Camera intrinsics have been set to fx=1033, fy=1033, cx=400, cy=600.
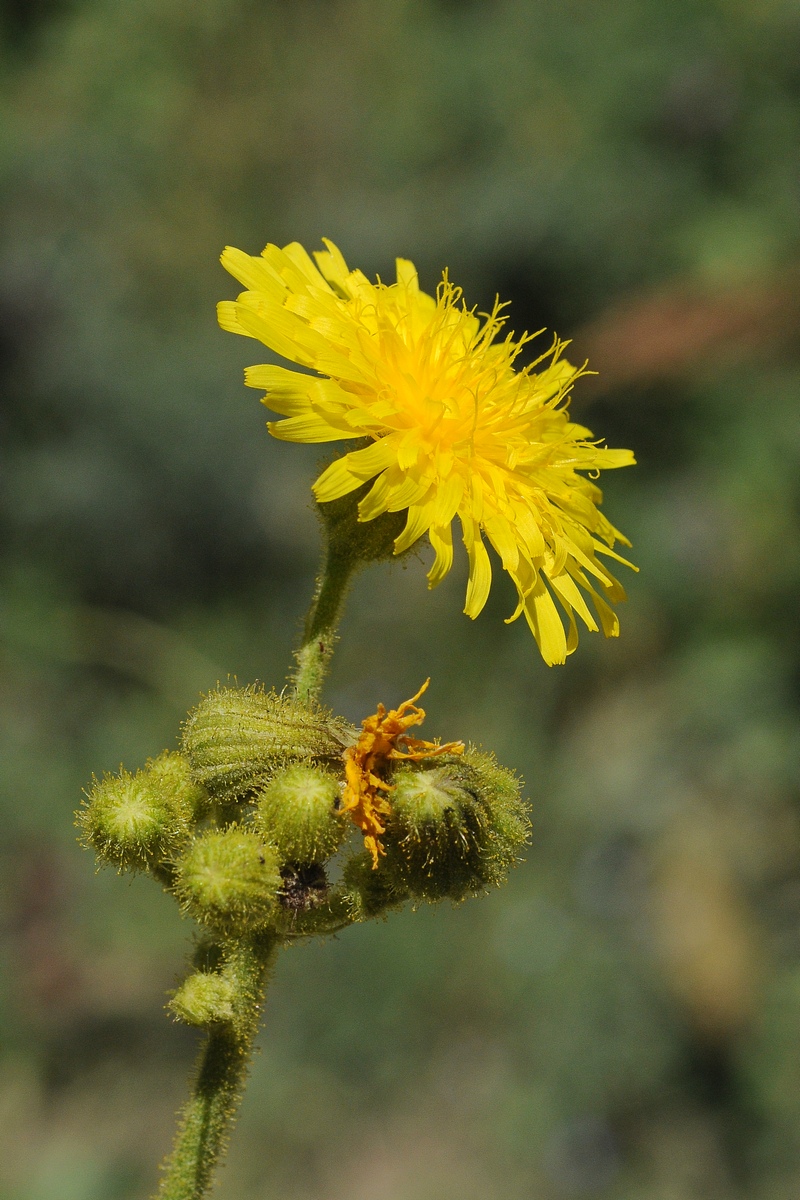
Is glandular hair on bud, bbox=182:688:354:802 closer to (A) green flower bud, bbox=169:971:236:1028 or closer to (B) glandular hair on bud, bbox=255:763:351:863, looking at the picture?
(B) glandular hair on bud, bbox=255:763:351:863

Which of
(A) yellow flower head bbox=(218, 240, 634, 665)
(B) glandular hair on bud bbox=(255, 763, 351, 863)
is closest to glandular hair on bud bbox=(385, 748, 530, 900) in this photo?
(B) glandular hair on bud bbox=(255, 763, 351, 863)

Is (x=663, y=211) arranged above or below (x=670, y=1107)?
above

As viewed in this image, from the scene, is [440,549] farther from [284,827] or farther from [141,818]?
[141,818]

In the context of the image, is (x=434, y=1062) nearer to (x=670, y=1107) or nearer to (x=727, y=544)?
(x=670, y=1107)

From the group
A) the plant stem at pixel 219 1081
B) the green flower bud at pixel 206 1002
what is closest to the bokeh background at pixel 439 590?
the plant stem at pixel 219 1081

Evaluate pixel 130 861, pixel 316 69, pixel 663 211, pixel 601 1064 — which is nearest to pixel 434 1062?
pixel 601 1064

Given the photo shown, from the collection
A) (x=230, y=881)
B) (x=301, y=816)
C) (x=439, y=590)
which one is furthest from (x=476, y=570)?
(x=439, y=590)
